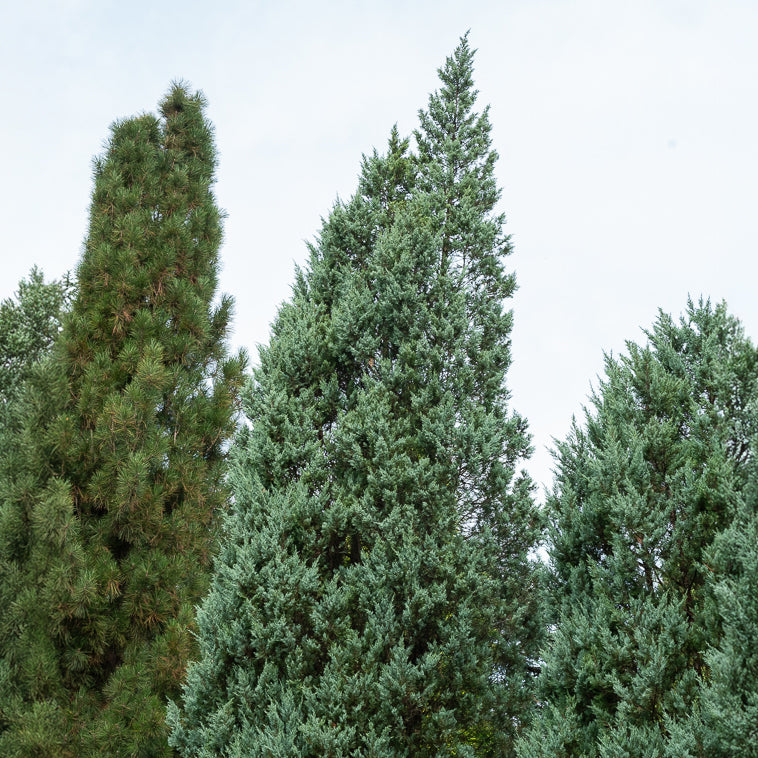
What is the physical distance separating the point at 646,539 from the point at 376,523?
7.88 feet

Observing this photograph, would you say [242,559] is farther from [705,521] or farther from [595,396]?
[705,521]

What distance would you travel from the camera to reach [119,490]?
8969 mm

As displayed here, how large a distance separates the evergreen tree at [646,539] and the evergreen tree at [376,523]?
114 centimetres

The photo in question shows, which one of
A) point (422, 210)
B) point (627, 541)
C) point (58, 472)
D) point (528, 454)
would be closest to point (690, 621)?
point (627, 541)

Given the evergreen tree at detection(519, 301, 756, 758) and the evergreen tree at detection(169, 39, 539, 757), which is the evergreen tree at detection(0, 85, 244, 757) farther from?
the evergreen tree at detection(519, 301, 756, 758)

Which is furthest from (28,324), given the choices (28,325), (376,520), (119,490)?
(376,520)

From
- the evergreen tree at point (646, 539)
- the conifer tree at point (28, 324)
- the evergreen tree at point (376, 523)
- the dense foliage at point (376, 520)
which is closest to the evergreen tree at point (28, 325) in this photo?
the conifer tree at point (28, 324)

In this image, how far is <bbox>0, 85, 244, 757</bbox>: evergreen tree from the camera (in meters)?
8.38

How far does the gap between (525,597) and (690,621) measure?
87.5 inches

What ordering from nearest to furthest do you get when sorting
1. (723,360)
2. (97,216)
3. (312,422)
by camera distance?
(723,360) < (312,422) < (97,216)

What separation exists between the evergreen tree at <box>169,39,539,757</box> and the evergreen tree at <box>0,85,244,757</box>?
2773 mm

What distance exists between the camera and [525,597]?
22.5ft

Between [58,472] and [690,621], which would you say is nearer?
[690,621]

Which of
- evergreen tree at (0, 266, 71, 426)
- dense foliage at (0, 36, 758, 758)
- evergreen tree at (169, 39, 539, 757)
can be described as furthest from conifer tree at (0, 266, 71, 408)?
evergreen tree at (169, 39, 539, 757)
